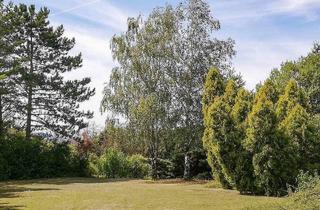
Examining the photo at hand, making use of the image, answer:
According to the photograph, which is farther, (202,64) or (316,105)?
(316,105)

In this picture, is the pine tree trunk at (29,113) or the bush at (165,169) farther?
the pine tree trunk at (29,113)

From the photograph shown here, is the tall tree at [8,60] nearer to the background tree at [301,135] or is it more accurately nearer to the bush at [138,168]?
the bush at [138,168]

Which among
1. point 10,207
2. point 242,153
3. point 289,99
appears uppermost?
point 289,99

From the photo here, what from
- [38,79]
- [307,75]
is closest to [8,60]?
[38,79]

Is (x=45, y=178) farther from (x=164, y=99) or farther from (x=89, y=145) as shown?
(x=164, y=99)

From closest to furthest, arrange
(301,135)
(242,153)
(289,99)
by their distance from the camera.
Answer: (301,135) < (242,153) < (289,99)

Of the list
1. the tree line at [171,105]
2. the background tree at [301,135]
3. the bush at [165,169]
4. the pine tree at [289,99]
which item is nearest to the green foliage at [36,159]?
the tree line at [171,105]

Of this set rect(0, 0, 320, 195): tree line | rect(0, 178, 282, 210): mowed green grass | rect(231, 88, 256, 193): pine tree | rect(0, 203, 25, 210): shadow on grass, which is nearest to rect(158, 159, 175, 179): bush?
rect(0, 0, 320, 195): tree line

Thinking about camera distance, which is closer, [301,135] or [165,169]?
[301,135]

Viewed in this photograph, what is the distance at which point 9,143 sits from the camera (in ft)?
101

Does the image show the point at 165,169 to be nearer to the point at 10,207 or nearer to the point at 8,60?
the point at 8,60

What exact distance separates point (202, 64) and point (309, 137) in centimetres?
1090

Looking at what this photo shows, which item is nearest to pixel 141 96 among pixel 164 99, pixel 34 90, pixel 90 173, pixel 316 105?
pixel 164 99

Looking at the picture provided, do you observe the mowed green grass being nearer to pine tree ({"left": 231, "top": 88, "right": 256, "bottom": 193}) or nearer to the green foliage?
pine tree ({"left": 231, "top": 88, "right": 256, "bottom": 193})
